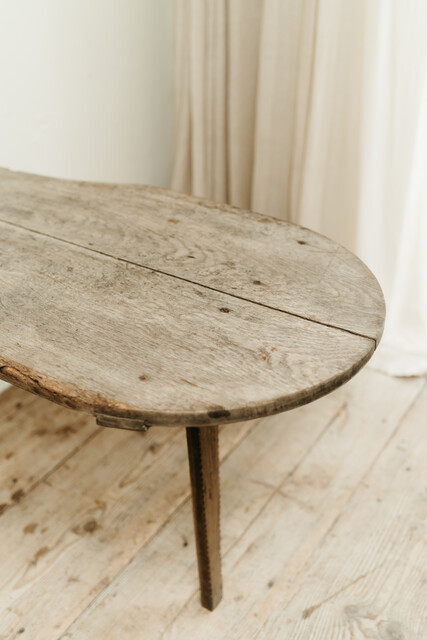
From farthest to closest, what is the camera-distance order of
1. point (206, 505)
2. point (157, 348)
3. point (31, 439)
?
point (31, 439), point (206, 505), point (157, 348)

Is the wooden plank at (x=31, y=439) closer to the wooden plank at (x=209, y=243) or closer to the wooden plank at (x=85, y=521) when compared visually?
the wooden plank at (x=85, y=521)

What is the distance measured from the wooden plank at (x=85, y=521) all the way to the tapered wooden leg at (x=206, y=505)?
9cm

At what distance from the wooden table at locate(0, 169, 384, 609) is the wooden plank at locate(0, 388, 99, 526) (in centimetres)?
50

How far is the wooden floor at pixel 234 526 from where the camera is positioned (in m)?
1.09

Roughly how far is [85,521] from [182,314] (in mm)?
599

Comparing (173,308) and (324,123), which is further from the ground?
(324,123)

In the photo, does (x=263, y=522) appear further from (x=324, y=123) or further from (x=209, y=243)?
(x=324, y=123)

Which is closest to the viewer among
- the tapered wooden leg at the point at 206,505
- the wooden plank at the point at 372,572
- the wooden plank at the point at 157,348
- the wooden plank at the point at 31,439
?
the wooden plank at the point at 157,348

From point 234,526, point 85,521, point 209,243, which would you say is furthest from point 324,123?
point 85,521

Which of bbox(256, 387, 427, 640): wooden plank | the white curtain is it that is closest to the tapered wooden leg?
bbox(256, 387, 427, 640): wooden plank

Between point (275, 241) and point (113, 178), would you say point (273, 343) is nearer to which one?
point (275, 241)

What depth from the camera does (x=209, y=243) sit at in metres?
1.08

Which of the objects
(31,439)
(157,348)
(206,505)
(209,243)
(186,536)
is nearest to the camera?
(157,348)

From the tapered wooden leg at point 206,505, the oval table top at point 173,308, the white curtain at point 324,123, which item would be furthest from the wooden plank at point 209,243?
the white curtain at point 324,123
